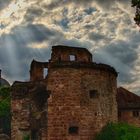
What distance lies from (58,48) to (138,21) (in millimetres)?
11480

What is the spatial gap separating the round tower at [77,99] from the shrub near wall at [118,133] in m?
0.54

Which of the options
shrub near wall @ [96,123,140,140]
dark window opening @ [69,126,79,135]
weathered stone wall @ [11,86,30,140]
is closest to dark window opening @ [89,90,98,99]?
shrub near wall @ [96,123,140,140]

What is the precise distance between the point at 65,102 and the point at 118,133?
4.03 meters

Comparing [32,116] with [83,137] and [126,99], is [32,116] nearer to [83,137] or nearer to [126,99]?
[83,137]

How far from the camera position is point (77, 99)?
987 inches

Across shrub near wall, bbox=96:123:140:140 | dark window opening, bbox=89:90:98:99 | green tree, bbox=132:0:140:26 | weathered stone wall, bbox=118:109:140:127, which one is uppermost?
green tree, bbox=132:0:140:26

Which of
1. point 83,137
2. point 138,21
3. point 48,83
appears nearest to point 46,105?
point 48,83

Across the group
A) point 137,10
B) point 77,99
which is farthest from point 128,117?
point 137,10

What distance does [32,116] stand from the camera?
2670 centimetres

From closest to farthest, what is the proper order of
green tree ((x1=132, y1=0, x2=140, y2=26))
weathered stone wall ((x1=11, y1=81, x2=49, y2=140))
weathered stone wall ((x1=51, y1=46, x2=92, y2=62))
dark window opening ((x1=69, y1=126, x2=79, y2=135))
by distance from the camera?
green tree ((x1=132, y1=0, x2=140, y2=26))
dark window opening ((x1=69, y1=126, x2=79, y2=135))
weathered stone wall ((x1=11, y1=81, x2=49, y2=140))
weathered stone wall ((x1=51, y1=46, x2=92, y2=62))

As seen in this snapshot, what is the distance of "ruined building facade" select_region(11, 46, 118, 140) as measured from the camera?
974 inches

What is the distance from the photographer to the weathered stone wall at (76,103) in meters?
24.6

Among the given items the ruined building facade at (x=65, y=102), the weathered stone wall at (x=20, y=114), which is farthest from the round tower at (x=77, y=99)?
the weathered stone wall at (x=20, y=114)

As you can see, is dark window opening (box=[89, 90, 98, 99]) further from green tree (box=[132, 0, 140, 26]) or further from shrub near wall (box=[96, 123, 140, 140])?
green tree (box=[132, 0, 140, 26])
